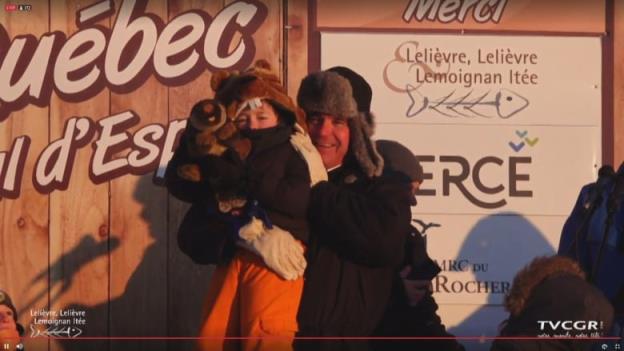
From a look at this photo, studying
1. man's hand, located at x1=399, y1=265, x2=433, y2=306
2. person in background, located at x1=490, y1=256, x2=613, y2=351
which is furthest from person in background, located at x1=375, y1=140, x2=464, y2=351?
person in background, located at x1=490, y1=256, x2=613, y2=351

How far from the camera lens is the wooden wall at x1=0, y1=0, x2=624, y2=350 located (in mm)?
4484

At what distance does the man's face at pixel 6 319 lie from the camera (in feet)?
14.5

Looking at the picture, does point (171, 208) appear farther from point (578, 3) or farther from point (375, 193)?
point (578, 3)

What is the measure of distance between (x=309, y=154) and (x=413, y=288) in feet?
2.17

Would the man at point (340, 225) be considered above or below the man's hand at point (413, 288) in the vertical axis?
above

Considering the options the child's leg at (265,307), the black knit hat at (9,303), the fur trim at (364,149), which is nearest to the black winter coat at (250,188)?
the child's leg at (265,307)

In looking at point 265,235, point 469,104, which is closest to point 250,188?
point 265,235

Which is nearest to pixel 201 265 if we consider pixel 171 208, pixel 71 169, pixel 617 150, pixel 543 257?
pixel 171 208

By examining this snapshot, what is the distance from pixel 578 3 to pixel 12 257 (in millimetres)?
2076

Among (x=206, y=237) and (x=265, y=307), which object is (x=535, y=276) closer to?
(x=265, y=307)

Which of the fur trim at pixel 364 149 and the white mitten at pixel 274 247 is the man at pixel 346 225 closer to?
the fur trim at pixel 364 149

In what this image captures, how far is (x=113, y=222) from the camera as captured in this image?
4520 millimetres

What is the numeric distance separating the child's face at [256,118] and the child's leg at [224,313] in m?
0.40

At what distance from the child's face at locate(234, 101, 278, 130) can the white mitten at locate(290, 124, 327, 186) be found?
8cm
